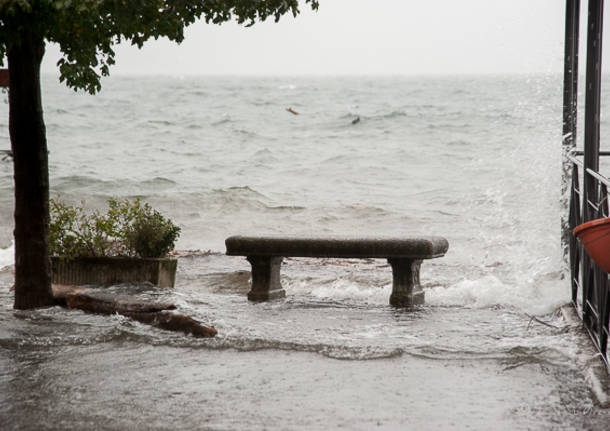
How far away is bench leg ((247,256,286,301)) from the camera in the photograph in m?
8.89

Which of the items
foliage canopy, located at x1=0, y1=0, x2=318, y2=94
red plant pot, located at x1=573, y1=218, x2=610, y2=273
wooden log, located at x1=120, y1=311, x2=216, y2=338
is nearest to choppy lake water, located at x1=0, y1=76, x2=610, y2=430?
wooden log, located at x1=120, y1=311, x2=216, y2=338

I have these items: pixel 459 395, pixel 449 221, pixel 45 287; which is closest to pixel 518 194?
pixel 449 221

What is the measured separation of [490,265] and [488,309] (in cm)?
521

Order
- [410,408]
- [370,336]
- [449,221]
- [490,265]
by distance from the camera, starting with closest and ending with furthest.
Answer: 1. [410,408]
2. [370,336]
3. [490,265]
4. [449,221]

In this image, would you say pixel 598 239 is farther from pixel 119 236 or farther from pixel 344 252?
pixel 119 236

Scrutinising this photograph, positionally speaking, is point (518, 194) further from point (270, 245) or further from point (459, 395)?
point (459, 395)

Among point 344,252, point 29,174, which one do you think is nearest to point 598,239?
point 344,252

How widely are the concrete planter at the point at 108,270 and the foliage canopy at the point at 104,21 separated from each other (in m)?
2.05

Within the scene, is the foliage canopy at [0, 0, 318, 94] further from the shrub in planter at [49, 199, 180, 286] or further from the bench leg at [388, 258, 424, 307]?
the bench leg at [388, 258, 424, 307]

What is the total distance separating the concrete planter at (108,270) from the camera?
9469 millimetres

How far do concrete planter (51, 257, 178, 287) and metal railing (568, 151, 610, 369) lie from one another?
4.60 m

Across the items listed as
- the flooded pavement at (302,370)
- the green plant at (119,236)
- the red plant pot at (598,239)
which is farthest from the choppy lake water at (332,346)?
the red plant pot at (598,239)

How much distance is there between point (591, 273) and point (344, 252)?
2.83 meters

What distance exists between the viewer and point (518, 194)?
88.9 feet
